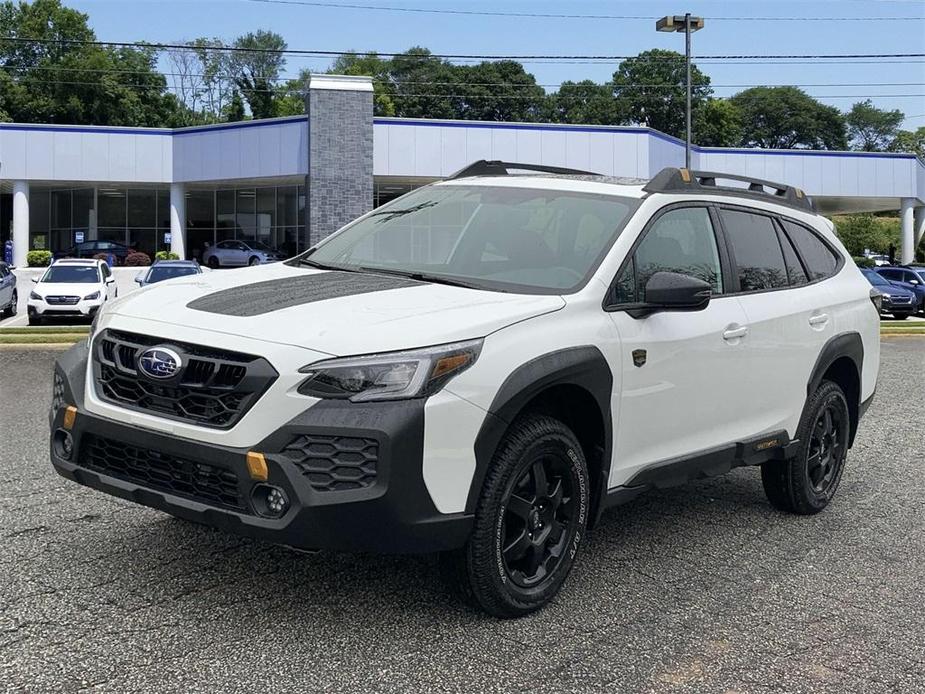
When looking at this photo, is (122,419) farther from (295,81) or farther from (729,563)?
(295,81)

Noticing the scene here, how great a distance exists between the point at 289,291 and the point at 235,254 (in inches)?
1668

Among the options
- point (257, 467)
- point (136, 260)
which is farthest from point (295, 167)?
point (257, 467)

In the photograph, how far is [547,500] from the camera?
4.12m

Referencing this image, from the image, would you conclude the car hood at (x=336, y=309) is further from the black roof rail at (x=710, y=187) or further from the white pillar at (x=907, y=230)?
the white pillar at (x=907, y=230)

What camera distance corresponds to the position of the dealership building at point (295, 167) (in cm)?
3862

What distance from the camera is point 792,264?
5.84 meters

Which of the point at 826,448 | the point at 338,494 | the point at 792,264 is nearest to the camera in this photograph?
the point at 338,494

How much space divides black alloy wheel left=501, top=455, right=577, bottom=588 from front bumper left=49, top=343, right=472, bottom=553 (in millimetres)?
359

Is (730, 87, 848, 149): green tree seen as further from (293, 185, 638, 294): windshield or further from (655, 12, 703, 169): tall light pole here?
(293, 185, 638, 294): windshield

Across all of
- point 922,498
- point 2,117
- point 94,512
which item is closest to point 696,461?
point 922,498

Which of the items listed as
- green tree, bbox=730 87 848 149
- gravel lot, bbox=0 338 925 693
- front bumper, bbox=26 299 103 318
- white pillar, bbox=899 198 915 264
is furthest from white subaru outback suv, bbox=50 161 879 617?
green tree, bbox=730 87 848 149

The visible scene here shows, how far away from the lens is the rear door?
5289 mm

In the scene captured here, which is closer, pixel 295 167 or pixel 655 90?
pixel 295 167

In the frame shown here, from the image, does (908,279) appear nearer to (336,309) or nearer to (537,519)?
(537,519)
